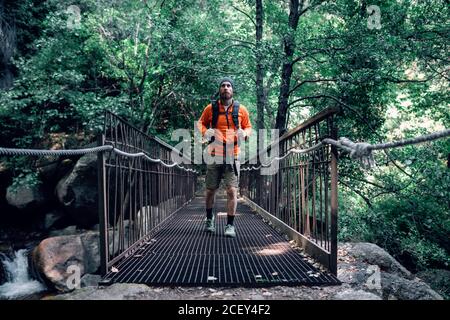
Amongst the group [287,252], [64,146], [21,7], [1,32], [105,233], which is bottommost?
[287,252]

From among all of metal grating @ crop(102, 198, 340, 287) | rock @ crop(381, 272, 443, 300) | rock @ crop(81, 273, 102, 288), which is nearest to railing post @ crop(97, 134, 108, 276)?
metal grating @ crop(102, 198, 340, 287)

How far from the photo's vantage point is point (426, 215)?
9.77 m

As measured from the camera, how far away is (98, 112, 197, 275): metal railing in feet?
10.1

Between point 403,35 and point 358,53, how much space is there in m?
1.15

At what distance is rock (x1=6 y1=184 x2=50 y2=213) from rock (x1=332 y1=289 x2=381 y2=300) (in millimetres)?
10162

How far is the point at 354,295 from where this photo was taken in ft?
8.02

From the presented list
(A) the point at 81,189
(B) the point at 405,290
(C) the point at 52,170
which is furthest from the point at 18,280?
(B) the point at 405,290

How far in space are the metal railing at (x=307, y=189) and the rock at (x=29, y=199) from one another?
22.7 ft

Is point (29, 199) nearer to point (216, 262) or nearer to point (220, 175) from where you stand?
point (220, 175)

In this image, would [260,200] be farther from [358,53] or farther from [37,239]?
[37,239]

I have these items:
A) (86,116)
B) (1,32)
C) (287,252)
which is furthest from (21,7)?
(287,252)

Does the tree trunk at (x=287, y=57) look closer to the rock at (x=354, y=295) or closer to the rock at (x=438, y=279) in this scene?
the rock at (x=438, y=279)

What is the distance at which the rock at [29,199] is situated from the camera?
1059cm

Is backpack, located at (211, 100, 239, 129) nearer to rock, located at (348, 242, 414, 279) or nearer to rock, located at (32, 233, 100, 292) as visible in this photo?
rock, located at (348, 242, 414, 279)
